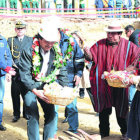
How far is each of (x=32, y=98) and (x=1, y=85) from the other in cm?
204

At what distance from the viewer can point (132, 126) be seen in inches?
214

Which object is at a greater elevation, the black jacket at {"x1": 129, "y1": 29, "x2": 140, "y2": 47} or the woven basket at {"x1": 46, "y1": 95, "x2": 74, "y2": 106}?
the black jacket at {"x1": 129, "y1": 29, "x2": 140, "y2": 47}

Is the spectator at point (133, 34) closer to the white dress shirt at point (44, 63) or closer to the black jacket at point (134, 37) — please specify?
the black jacket at point (134, 37)

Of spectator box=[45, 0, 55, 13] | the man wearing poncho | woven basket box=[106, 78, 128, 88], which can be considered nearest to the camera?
woven basket box=[106, 78, 128, 88]

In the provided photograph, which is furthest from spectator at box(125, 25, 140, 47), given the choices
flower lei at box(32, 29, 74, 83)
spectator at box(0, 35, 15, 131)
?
flower lei at box(32, 29, 74, 83)

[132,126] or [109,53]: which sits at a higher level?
[109,53]

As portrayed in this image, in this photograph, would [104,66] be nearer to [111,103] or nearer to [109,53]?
[109,53]

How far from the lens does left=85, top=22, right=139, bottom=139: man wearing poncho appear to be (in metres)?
6.04

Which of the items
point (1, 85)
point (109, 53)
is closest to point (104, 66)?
point (109, 53)

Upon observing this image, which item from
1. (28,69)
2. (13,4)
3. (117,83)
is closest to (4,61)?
(28,69)

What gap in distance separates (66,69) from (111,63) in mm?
853

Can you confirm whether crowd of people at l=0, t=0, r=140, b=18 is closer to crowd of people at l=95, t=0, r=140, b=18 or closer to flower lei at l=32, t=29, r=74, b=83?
crowd of people at l=95, t=0, r=140, b=18

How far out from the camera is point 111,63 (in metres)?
6.09

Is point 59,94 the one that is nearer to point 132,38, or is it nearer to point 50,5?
point 132,38
